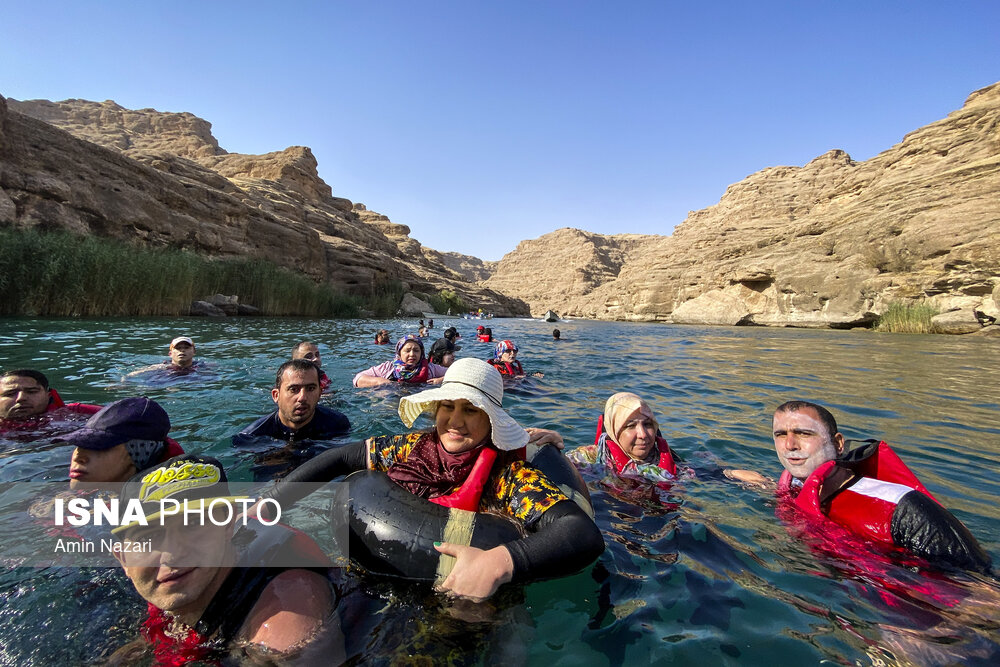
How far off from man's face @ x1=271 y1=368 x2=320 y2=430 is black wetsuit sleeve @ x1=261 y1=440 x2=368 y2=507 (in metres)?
2.00

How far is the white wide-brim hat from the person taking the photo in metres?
2.34

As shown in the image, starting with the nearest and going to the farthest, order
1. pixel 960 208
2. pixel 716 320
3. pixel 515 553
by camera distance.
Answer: pixel 515 553, pixel 960 208, pixel 716 320

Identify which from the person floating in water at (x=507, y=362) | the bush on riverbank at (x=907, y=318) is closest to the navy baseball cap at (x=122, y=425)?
the person floating in water at (x=507, y=362)

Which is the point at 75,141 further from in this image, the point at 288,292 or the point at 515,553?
the point at 515,553

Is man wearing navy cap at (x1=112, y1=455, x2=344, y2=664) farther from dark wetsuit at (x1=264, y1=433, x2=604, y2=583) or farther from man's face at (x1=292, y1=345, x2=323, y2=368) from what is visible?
man's face at (x1=292, y1=345, x2=323, y2=368)

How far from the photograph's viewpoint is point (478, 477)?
2.43 metres

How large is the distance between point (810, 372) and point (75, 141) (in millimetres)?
41581

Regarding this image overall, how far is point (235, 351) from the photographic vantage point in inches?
477

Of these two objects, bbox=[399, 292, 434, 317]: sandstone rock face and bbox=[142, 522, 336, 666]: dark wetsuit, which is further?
bbox=[399, 292, 434, 317]: sandstone rock face

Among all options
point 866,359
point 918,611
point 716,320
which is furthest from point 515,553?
point 716,320

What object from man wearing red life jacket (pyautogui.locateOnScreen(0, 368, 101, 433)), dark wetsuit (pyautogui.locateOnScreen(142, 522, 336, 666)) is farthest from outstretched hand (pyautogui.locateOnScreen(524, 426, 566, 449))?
man wearing red life jacket (pyautogui.locateOnScreen(0, 368, 101, 433))

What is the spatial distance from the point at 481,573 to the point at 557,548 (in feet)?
1.19

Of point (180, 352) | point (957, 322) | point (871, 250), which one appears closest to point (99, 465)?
point (180, 352)

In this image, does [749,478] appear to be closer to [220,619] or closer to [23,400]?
[220,619]
